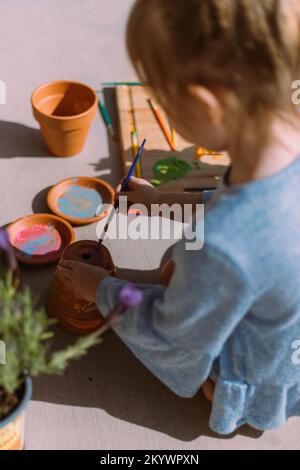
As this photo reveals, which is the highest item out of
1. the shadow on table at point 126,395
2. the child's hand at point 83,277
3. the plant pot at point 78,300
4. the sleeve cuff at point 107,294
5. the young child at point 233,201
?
the young child at point 233,201

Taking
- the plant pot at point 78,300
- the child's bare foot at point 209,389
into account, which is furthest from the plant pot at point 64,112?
the child's bare foot at point 209,389

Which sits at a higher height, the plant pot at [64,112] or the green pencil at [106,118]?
the plant pot at [64,112]

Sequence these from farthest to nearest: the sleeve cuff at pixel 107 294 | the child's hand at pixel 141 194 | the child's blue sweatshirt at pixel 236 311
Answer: the child's hand at pixel 141 194, the sleeve cuff at pixel 107 294, the child's blue sweatshirt at pixel 236 311

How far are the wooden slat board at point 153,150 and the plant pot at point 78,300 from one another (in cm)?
35

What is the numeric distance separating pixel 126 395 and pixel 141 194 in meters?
0.41

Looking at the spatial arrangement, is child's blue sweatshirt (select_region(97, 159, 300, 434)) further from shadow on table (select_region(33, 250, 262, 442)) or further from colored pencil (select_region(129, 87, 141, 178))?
colored pencil (select_region(129, 87, 141, 178))

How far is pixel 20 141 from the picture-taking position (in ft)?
5.40

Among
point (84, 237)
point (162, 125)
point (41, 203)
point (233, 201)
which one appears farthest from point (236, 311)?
point (162, 125)

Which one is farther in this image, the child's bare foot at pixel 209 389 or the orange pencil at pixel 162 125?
the orange pencil at pixel 162 125

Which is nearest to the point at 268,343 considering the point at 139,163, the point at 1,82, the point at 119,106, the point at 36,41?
the point at 139,163

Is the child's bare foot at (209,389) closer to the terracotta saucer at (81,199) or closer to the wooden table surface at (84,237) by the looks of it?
the wooden table surface at (84,237)

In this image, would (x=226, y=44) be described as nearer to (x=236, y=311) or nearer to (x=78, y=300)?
(x=236, y=311)

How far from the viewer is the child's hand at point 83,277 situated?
1085 millimetres

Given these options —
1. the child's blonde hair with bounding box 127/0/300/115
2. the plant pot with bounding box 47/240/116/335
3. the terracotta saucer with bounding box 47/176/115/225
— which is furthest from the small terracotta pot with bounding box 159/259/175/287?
the child's blonde hair with bounding box 127/0/300/115
